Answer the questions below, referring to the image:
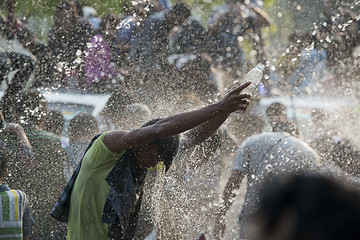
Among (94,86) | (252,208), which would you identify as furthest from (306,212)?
(94,86)

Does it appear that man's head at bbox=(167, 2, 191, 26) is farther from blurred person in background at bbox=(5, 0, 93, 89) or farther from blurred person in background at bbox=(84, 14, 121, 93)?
blurred person in background at bbox=(5, 0, 93, 89)

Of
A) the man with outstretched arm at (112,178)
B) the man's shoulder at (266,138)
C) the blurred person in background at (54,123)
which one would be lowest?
the man's shoulder at (266,138)

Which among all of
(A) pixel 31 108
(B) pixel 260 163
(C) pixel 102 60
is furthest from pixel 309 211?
(C) pixel 102 60

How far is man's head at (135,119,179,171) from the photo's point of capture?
106 inches

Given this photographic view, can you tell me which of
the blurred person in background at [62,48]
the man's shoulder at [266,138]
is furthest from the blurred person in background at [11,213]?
the blurred person in background at [62,48]

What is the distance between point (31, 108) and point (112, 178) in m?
2.06

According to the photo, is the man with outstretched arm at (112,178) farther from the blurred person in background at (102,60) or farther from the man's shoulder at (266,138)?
the blurred person in background at (102,60)

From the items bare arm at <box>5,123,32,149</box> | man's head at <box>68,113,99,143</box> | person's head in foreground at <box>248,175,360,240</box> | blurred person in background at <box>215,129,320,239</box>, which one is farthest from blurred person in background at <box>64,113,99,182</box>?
person's head in foreground at <box>248,175,360,240</box>

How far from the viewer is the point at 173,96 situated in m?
5.10

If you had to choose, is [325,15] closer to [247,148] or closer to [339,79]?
[339,79]

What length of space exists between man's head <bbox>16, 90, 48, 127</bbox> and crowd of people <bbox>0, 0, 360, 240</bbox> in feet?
0.04

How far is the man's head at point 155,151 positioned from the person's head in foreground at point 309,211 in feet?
5.75

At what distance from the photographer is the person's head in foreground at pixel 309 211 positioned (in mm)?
899

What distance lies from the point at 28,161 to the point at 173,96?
62.7 inches
